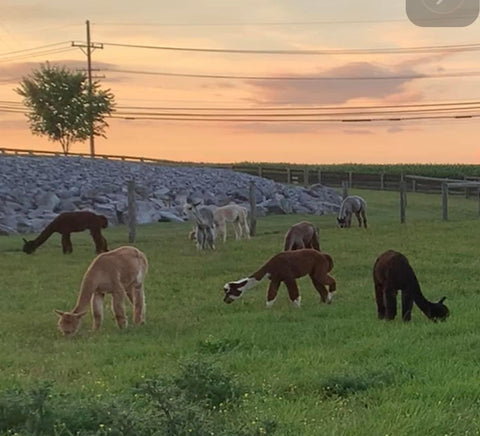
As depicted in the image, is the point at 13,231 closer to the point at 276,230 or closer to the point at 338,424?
the point at 276,230

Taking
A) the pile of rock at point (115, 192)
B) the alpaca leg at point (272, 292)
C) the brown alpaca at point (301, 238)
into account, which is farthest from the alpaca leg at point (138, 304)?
the pile of rock at point (115, 192)

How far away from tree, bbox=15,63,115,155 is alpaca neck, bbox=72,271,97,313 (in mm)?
63682

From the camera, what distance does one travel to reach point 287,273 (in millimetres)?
11258

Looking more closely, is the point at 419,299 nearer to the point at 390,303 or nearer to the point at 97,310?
the point at 390,303

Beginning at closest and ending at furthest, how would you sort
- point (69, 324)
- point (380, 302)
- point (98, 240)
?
1. point (69, 324)
2. point (380, 302)
3. point (98, 240)

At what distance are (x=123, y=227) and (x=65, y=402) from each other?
22.7 metres

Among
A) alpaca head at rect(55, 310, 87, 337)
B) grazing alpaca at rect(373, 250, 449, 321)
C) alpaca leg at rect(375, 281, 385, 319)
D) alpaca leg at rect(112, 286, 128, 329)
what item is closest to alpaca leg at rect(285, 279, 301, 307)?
alpaca leg at rect(375, 281, 385, 319)

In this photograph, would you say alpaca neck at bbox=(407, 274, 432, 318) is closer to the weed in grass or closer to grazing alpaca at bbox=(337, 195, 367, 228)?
the weed in grass

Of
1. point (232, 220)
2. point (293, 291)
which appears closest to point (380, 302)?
point (293, 291)

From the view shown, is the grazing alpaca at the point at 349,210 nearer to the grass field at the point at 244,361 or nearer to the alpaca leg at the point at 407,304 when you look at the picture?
the grass field at the point at 244,361

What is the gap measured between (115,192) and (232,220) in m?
13.3

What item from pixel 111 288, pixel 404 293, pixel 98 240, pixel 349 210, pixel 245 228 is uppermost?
pixel 349 210

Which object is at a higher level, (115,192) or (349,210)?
(115,192)

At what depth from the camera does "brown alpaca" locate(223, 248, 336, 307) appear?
11.3m
